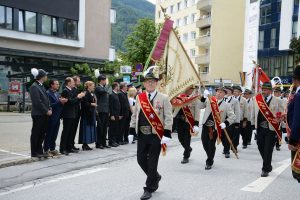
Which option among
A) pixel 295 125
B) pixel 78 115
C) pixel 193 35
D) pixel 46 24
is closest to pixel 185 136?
pixel 78 115

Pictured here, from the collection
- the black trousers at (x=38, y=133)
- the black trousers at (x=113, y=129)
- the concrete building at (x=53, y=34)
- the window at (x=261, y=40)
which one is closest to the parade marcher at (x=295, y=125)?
the black trousers at (x=38, y=133)

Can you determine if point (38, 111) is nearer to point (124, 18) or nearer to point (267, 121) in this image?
point (267, 121)

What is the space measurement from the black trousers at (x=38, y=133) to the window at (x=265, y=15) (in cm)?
4031

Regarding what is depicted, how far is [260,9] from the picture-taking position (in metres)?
46.6

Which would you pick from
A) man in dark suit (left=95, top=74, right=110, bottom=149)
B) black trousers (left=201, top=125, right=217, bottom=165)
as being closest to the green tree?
man in dark suit (left=95, top=74, right=110, bottom=149)

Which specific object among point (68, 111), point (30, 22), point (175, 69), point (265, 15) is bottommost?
point (68, 111)

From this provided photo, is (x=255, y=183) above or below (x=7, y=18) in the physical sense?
below

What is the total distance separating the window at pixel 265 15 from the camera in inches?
1775

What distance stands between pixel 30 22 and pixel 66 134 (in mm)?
22279

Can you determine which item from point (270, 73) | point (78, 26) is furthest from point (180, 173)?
point (270, 73)

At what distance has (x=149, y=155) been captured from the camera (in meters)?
6.45

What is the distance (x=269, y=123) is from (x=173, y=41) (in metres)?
2.60

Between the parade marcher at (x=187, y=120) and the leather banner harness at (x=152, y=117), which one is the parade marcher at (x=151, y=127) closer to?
the leather banner harness at (x=152, y=117)

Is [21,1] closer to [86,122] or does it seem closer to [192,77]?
[86,122]
